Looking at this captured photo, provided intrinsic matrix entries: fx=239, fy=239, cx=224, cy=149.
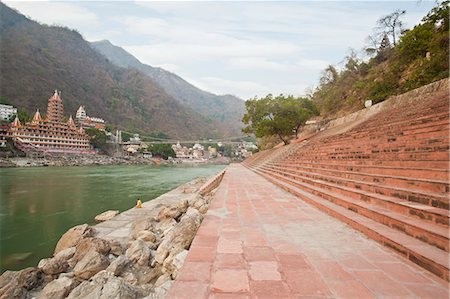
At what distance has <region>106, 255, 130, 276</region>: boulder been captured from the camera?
3958 millimetres

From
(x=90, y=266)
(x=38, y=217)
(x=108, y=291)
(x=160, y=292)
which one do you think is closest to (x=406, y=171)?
(x=160, y=292)

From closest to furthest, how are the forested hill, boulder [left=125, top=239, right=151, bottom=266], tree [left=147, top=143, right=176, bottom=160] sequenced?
boulder [left=125, top=239, right=151, bottom=266]
the forested hill
tree [left=147, top=143, right=176, bottom=160]

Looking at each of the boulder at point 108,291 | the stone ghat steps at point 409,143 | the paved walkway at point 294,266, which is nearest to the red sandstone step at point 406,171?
the stone ghat steps at point 409,143

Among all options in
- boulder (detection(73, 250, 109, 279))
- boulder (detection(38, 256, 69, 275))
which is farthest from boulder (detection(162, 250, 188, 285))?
boulder (detection(38, 256, 69, 275))

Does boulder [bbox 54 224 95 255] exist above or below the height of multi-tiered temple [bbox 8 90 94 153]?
below

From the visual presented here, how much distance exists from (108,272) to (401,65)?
22.2 m

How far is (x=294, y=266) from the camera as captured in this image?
224 cm

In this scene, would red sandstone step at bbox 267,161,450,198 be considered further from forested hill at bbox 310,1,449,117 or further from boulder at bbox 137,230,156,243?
forested hill at bbox 310,1,449,117

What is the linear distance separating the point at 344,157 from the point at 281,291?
631 cm

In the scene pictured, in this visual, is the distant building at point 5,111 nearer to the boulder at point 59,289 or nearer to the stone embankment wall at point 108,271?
the stone embankment wall at point 108,271

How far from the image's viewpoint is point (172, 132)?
442 feet

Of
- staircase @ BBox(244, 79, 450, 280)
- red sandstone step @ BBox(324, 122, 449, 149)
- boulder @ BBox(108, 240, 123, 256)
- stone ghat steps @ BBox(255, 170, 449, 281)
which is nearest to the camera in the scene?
stone ghat steps @ BBox(255, 170, 449, 281)

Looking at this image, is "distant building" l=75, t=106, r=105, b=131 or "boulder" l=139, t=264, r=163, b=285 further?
"distant building" l=75, t=106, r=105, b=131

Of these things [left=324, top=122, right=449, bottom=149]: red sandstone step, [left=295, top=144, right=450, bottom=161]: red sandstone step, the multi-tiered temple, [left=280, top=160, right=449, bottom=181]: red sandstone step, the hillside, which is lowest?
[left=280, top=160, right=449, bottom=181]: red sandstone step
